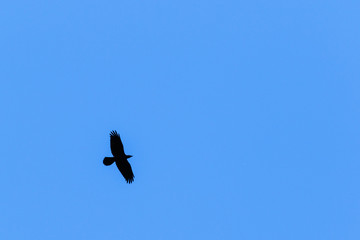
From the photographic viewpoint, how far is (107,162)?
1075 inches

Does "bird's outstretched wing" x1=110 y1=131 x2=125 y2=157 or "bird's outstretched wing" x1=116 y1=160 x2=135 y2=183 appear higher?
"bird's outstretched wing" x1=110 y1=131 x2=125 y2=157

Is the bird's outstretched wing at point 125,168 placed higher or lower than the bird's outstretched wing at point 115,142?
lower

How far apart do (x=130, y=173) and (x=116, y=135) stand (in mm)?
1999

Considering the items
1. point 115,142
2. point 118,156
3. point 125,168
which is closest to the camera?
point 115,142

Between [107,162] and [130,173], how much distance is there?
43.8 inches

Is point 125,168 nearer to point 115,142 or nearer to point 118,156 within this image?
point 118,156

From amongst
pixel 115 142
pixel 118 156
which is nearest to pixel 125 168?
pixel 118 156

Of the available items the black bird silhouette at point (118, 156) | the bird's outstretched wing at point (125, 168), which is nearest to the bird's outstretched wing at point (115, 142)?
the black bird silhouette at point (118, 156)

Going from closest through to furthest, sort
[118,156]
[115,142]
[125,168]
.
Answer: [115,142], [118,156], [125,168]

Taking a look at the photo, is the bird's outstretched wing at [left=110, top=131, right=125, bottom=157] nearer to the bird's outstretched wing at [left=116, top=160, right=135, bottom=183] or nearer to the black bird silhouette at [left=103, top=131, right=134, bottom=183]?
the black bird silhouette at [left=103, top=131, right=134, bottom=183]

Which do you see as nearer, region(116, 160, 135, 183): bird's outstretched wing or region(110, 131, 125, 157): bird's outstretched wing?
region(110, 131, 125, 157): bird's outstretched wing

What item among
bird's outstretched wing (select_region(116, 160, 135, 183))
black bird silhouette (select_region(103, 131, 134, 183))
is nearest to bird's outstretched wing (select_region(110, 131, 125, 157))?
black bird silhouette (select_region(103, 131, 134, 183))

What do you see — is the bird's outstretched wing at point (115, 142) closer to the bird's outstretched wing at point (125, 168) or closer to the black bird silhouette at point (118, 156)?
the black bird silhouette at point (118, 156)

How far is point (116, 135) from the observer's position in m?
26.6
